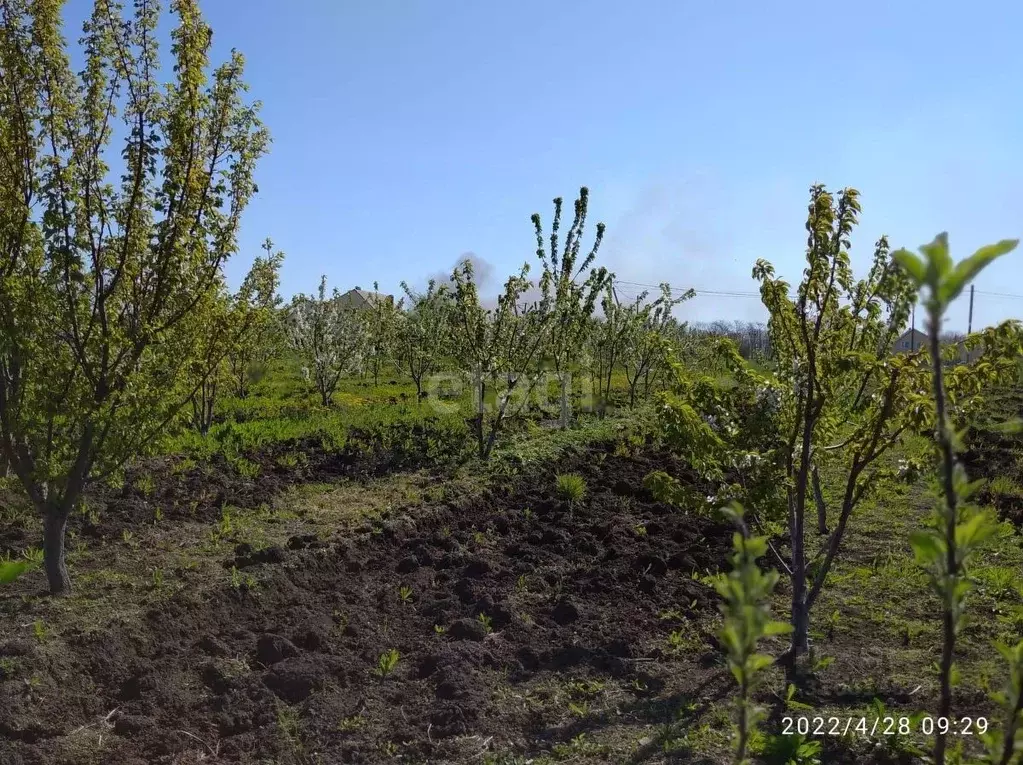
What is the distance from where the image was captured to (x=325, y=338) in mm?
16406

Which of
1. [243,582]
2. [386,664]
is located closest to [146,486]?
[243,582]

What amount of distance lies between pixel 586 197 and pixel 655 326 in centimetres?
888

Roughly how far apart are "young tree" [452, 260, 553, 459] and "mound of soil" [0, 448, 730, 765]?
3.90 m

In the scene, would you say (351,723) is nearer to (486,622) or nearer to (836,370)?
(486,622)

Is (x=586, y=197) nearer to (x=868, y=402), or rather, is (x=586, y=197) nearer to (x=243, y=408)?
(x=868, y=402)

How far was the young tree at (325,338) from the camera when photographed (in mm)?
A: 16312

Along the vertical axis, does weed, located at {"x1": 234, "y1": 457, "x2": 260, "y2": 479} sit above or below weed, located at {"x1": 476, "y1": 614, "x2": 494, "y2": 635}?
above

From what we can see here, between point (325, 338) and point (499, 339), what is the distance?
7035 mm

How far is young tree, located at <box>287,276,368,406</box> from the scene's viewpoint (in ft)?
53.5

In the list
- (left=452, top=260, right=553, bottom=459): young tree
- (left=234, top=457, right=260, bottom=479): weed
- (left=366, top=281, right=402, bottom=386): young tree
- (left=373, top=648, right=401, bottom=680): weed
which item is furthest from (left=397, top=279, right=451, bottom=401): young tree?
(left=373, top=648, right=401, bottom=680): weed

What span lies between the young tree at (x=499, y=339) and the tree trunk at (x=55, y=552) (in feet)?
18.9

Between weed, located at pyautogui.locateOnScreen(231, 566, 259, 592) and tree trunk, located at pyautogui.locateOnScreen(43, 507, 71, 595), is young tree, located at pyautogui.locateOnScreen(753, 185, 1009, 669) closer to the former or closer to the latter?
weed, located at pyautogui.locateOnScreen(231, 566, 259, 592)

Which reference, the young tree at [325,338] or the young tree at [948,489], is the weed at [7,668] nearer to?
the young tree at [948,489]

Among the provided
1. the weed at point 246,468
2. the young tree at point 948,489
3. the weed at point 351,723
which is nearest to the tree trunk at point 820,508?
the weed at point 351,723
